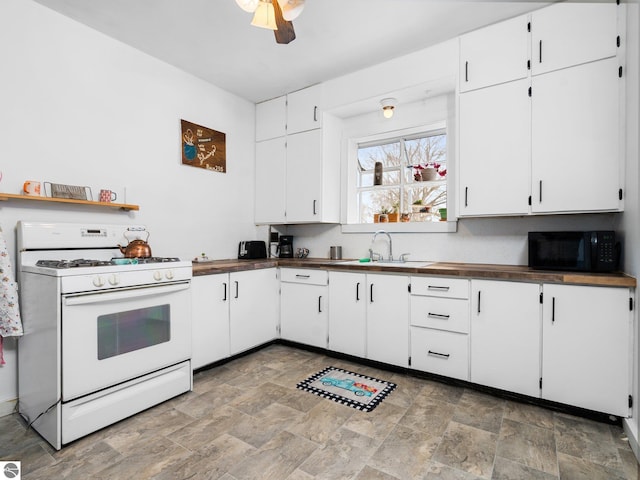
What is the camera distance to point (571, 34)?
7.35 ft

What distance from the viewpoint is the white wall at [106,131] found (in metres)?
2.18

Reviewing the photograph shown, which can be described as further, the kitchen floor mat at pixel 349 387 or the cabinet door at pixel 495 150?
the cabinet door at pixel 495 150

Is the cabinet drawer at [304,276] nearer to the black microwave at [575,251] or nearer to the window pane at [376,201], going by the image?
the window pane at [376,201]

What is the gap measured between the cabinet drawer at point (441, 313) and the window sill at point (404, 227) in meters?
0.81

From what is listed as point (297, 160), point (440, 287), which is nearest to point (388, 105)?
point (297, 160)

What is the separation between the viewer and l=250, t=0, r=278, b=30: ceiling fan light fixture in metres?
1.74

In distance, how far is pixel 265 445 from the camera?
182 centimetres

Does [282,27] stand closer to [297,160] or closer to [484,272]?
[297,160]

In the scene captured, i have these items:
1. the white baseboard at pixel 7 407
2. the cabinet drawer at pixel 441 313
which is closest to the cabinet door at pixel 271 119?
the cabinet drawer at pixel 441 313

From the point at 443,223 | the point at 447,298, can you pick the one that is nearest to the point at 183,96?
the point at 443,223

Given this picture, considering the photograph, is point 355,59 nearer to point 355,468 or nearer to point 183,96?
point 183,96

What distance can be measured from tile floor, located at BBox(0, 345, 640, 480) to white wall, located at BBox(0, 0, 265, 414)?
3.13ft

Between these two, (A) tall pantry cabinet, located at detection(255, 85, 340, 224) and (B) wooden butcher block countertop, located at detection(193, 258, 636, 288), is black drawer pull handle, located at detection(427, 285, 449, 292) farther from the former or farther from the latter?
(A) tall pantry cabinet, located at detection(255, 85, 340, 224)

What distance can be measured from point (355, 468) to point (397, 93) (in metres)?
2.87
